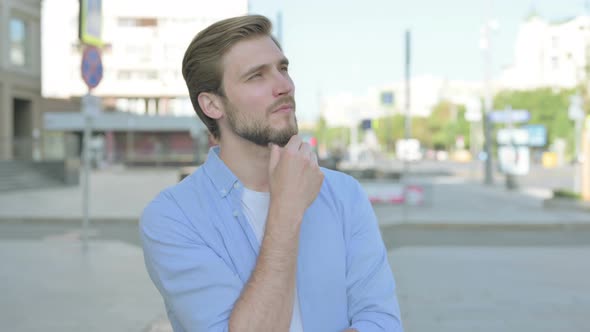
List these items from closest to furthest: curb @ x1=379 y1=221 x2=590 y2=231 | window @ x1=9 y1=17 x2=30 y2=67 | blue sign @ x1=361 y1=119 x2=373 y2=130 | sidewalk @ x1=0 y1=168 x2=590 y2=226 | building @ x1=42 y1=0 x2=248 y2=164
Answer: curb @ x1=379 y1=221 x2=590 y2=231
sidewalk @ x1=0 y1=168 x2=590 y2=226
blue sign @ x1=361 y1=119 x2=373 y2=130
window @ x1=9 y1=17 x2=30 y2=67
building @ x1=42 y1=0 x2=248 y2=164

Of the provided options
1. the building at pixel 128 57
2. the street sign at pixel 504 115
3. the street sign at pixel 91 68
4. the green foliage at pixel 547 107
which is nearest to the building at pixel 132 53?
the building at pixel 128 57

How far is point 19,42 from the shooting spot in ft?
112

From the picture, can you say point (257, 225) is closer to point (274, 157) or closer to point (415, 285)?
point (274, 157)

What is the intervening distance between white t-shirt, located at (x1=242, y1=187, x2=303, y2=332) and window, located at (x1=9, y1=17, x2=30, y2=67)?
33.8 meters

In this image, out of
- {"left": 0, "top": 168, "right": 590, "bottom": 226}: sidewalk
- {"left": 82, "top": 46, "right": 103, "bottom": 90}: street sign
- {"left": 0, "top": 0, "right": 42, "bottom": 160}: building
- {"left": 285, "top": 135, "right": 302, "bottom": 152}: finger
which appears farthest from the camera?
{"left": 0, "top": 0, "right": 42, "bottom": 160}: building

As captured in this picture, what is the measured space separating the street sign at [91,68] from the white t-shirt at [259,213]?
9856 mm

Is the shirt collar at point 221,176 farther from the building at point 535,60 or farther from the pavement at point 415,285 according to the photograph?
the building at point 535,60

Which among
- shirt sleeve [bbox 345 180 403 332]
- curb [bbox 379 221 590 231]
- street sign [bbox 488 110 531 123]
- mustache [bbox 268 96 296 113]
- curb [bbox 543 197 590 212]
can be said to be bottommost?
curb [bbox 379 221 590 231]

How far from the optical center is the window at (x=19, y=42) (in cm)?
3334

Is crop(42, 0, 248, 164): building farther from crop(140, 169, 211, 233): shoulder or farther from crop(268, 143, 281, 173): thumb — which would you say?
crop(268, 143, 281, 173): thumb

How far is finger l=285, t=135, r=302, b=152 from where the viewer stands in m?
1.86

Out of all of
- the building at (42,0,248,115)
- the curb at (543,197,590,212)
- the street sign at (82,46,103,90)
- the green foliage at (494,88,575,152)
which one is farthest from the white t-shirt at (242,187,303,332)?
the green foliage at (494,88,575,152)

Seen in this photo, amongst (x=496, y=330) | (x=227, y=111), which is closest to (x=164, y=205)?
(x=227, y=111)

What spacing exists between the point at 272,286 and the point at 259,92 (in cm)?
51
